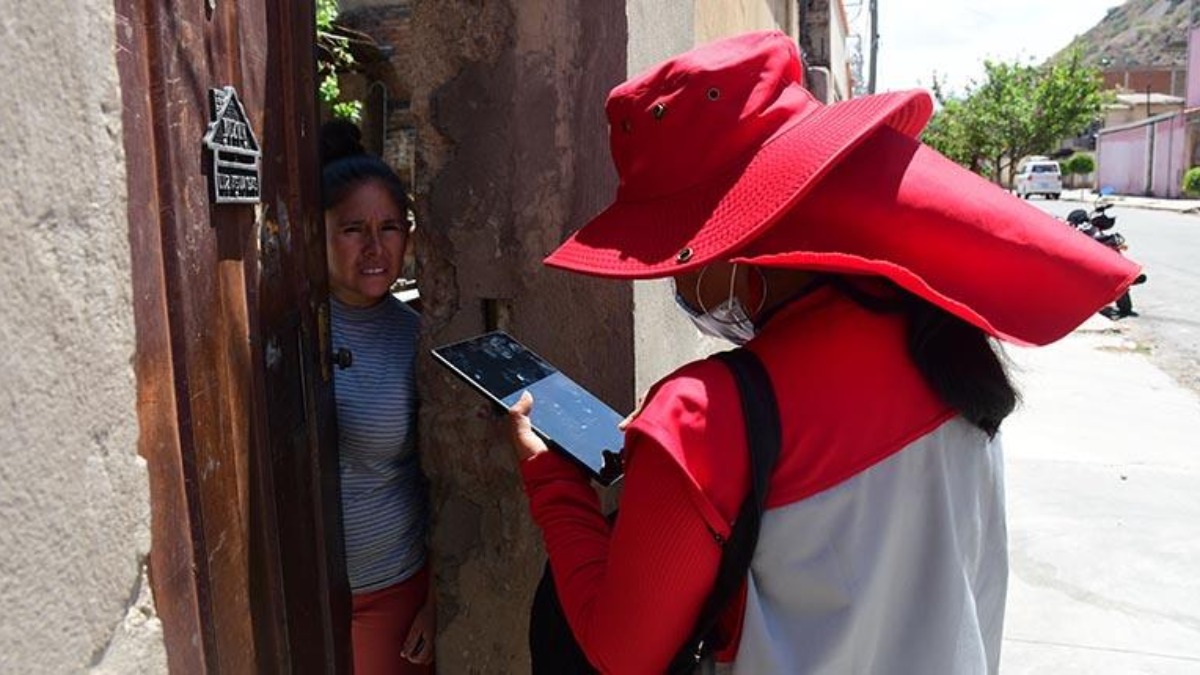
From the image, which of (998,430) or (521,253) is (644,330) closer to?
(521,253)

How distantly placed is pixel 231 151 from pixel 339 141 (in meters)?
0.89

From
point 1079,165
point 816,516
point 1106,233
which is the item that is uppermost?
point 1079,165

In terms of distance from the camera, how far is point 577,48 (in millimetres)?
2104

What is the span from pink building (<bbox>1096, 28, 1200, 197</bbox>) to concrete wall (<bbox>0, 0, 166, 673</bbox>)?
3915cm

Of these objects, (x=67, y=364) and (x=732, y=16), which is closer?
(x=67, y=364)

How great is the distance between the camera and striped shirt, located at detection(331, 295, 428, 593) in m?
2.07

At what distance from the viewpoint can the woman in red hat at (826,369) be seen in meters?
1.20

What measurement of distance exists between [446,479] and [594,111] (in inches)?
35.2

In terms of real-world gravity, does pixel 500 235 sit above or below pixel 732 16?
below

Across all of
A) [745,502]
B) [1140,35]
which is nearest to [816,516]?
[745,502]

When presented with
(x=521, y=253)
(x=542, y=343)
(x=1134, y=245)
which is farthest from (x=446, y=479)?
(x=1134, y=245)

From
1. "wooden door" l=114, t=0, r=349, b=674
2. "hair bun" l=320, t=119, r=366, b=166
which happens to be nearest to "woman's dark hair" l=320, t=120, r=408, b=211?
"hair bun" l=320, t=119, r=366, b=166

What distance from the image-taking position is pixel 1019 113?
42.1 metres

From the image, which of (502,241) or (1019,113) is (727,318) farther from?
(1019,113)
